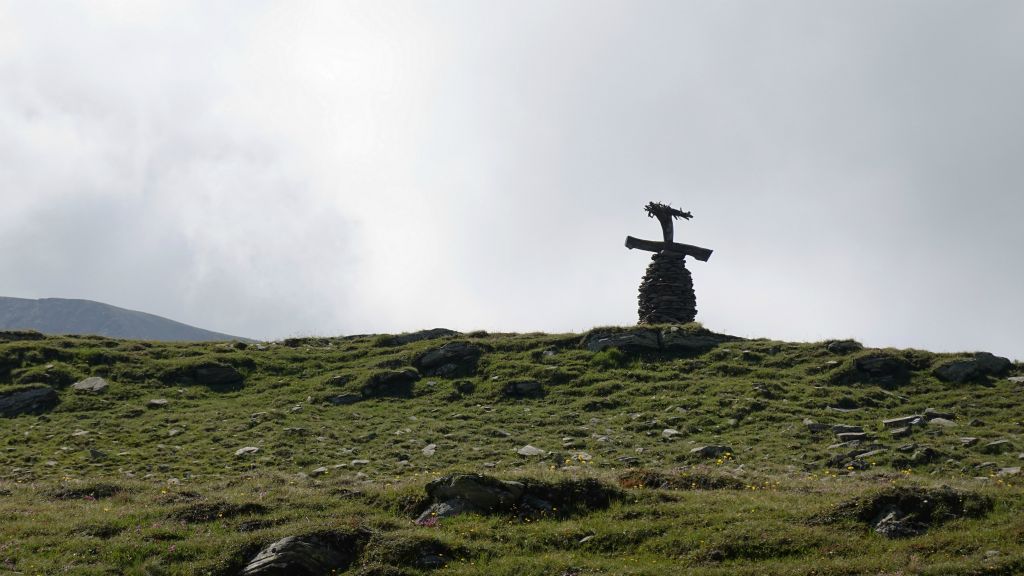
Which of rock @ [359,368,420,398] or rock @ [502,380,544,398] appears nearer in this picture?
rock @ [502,380,544,398]

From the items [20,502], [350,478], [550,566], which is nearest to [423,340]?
[350,478]

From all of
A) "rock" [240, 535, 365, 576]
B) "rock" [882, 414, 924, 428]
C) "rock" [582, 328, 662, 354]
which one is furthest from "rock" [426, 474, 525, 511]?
"rock" [582, 328, 662, 354]

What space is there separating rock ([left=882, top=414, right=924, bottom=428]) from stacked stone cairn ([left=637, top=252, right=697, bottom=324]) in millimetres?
17599

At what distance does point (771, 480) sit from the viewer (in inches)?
751

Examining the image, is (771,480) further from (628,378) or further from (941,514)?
(628,378)

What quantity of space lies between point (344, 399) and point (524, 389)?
7.11 meters

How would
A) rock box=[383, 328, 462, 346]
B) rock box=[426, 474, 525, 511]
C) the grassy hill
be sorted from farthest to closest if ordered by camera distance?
1. rock box=[383, 328, 462, 346]
2. rock box=[426, 474, 525, 511]
3. the grassy hill

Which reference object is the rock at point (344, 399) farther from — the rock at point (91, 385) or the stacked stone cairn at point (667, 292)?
the stacked stone cairn at point (667, 292)

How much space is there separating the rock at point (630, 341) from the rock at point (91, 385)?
20.5m

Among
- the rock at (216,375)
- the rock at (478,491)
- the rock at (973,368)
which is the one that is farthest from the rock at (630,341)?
the rock at (478,491)

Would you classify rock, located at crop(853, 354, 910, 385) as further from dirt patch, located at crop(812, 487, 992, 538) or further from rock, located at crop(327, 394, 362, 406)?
rock, located at crop(327, 394, 362, 406)

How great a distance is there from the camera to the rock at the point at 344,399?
31.1 metres

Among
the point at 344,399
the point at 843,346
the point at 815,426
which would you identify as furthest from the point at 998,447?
the point at 344,399

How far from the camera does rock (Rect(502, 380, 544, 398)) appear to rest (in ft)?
102
